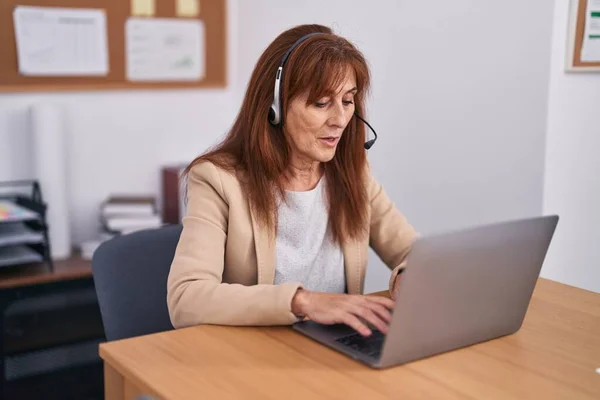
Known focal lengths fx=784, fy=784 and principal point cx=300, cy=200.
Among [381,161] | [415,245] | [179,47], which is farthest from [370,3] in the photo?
[415,245]

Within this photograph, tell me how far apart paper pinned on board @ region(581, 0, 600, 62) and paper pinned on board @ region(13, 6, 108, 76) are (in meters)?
1.71

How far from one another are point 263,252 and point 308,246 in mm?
143

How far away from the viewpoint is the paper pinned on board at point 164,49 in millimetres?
3025

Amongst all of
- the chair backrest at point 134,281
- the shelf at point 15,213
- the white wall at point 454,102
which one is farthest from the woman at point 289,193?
the shelf at point 15,213

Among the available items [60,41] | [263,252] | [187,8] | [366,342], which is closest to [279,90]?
[263,252]

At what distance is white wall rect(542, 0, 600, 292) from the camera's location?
222 cm

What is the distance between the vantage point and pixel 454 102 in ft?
8.29

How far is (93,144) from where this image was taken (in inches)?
118

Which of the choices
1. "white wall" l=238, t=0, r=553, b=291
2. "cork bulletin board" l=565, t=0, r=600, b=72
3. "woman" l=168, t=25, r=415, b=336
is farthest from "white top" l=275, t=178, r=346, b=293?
"cork bulletin board" l=565, t=0, r=600, b=72

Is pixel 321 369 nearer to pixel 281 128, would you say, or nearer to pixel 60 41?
pixel 281 128

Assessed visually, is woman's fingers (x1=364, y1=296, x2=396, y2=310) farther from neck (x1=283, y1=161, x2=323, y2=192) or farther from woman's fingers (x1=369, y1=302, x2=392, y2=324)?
neck (x1=283, y1=161, x2=323, y2=192)

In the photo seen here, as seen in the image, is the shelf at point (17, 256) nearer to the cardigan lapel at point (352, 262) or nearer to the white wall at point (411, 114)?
the white wall at point (411, 114)

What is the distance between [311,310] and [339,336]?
0.07 metres

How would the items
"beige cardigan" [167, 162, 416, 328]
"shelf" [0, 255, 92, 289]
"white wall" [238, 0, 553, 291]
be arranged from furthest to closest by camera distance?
"shelf" [0, 255, 92, 289] < "white wall" [238, 0, 553, 291] < "beige cardigan" [167, 162, 416, 328]
